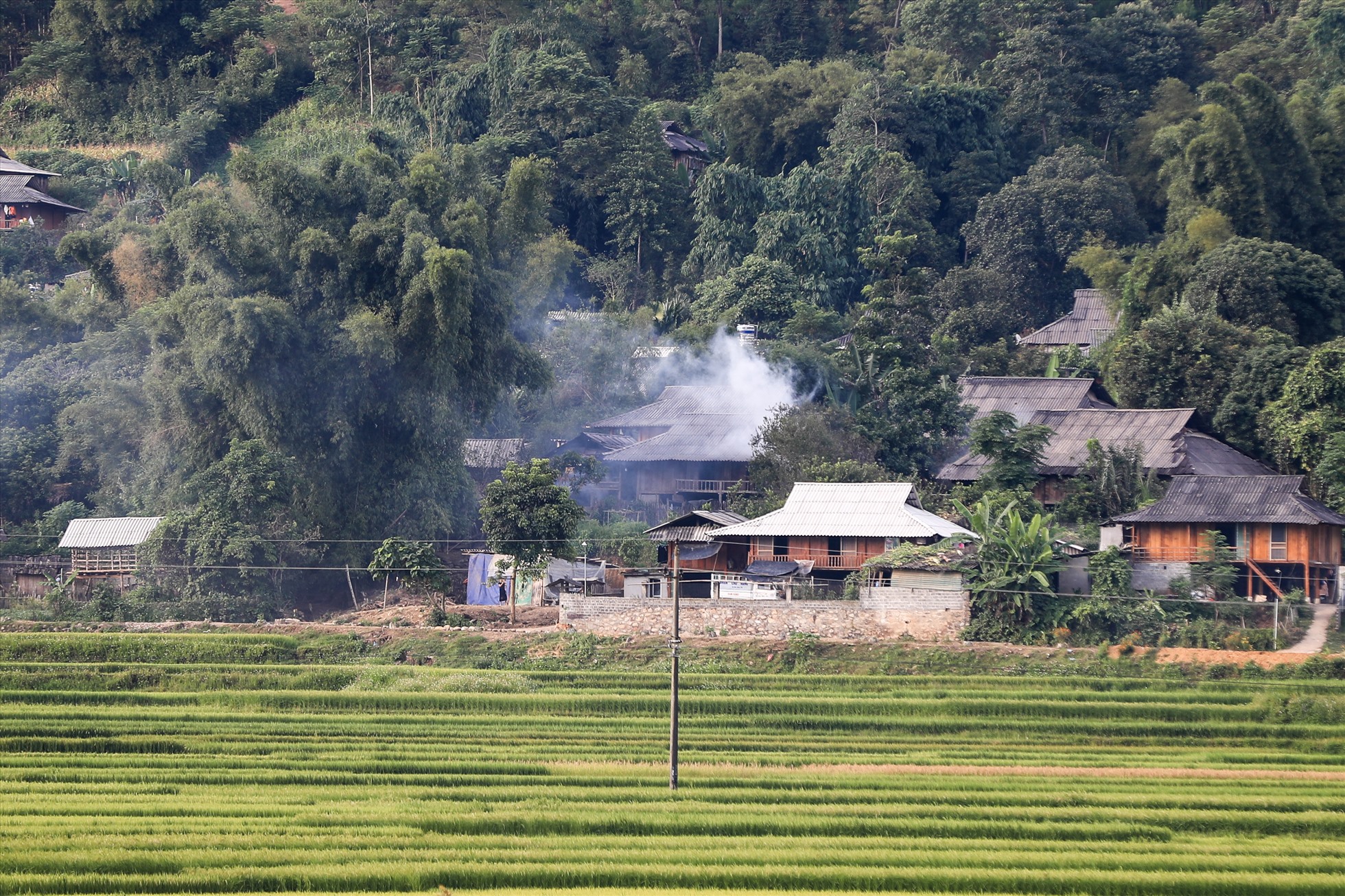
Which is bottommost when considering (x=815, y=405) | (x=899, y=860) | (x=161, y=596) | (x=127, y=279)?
(x=899, y=860)

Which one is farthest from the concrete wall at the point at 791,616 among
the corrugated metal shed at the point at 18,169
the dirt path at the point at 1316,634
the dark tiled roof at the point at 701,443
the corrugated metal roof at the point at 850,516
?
the corrugated metal shed at the point at 18,169

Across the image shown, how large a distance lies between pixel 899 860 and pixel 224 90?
56148 mm

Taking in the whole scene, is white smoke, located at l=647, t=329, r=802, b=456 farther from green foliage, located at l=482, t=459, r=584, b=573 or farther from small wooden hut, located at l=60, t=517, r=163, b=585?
small wooden hut, located at l=60, t=517, r=163, b=585

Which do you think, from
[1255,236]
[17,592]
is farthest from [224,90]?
[1255,236]

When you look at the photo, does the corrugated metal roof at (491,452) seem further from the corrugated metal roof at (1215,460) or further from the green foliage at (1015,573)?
the corrugated metal roof at (1215,460)

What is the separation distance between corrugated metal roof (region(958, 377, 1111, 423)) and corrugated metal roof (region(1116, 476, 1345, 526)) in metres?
9.03

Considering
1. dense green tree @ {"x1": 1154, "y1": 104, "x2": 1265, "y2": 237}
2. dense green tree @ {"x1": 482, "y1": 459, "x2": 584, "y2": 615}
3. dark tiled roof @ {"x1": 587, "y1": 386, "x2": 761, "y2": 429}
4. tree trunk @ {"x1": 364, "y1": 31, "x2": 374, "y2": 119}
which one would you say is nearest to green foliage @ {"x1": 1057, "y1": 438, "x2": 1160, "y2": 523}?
dark tiled roof @ {"x1": 587, "y1": 386, "x2": 761, "y2": 429}

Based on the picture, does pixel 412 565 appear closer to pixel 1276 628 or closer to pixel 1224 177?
pixel 1276 628

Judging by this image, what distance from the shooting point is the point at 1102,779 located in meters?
26.7

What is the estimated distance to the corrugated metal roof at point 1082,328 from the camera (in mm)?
54094

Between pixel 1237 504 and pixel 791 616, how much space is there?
10.3 metres

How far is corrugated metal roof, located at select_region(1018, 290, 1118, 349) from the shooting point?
2130 inches

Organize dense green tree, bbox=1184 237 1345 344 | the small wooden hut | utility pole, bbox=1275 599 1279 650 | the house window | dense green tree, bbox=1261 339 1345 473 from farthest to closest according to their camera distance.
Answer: dense green tree, bbox=1184 237 1345 344 → the small wooden hut → dense green tree, bbox=1261 339 1345 473 → the house window → utility pole, bbox=1275 599 1279 650

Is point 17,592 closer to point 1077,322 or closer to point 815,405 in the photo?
point 815,405
